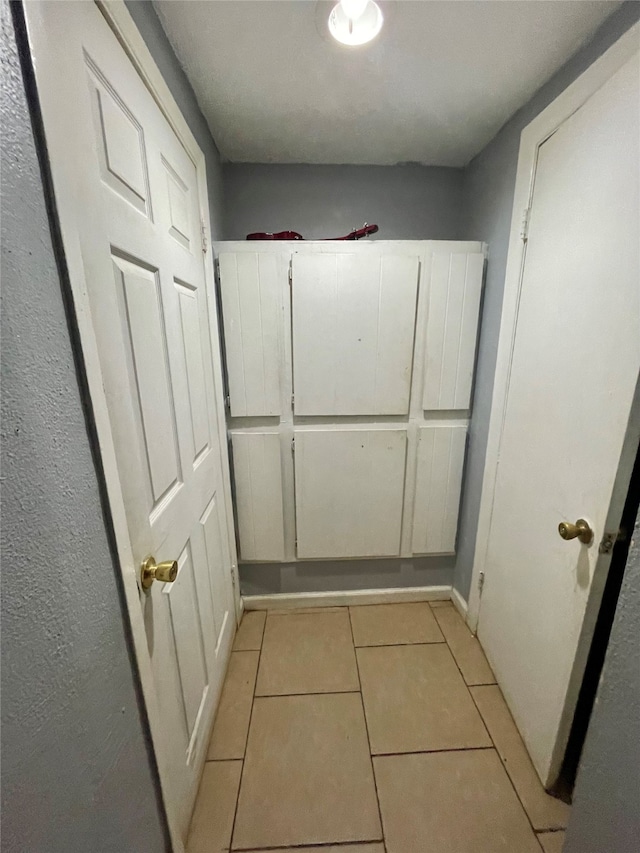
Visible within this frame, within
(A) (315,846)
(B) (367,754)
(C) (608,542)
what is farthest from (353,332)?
(A) (315,846)

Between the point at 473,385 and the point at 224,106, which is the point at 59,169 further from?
the point at 473,385

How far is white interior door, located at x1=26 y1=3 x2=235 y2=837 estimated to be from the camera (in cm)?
53

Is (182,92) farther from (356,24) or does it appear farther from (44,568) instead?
(44,568)

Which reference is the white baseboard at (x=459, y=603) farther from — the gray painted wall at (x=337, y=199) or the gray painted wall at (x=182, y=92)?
the gray painted wall at (x=182, y=92)

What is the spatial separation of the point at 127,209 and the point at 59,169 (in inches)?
9.2

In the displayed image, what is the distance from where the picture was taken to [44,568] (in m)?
0.45

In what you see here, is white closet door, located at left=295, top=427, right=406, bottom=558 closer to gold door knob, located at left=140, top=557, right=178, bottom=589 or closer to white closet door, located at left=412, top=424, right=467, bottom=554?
white closet door, located at left=412, top=424, right=467, bottom=554

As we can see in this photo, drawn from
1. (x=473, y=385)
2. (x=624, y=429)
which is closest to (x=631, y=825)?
(x=624, y=429)

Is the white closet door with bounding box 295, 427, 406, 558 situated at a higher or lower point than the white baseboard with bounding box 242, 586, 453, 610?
higher

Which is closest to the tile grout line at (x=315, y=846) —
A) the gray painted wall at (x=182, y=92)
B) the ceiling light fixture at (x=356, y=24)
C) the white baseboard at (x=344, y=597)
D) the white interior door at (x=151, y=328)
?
the white interior door at (x=151, y=328)

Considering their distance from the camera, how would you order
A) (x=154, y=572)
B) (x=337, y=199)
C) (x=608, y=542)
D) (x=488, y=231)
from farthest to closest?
(x=337, y=199) < (x=488, y=231) < (x=608, y=542) < (x=154, y=572)

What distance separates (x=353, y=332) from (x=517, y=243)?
26.7 inches

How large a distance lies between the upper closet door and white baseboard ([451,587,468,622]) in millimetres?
1040

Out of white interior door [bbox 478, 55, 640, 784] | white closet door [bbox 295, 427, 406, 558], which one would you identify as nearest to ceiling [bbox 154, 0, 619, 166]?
white interior door [bbox 478, 55, 640, 784]
